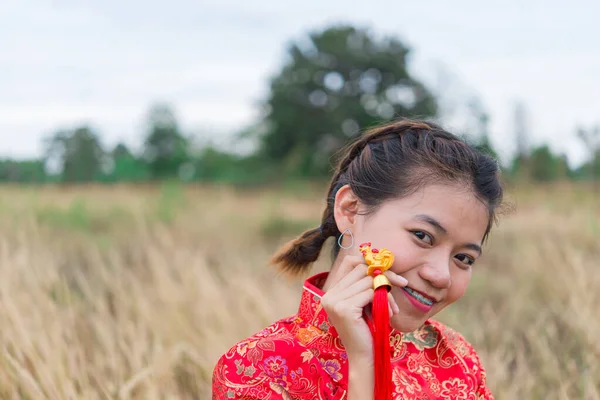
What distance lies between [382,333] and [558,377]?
1.69 meters

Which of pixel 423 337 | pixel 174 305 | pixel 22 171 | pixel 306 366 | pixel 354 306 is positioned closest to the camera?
pixel 354 306

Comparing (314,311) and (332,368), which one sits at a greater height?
(314,311)

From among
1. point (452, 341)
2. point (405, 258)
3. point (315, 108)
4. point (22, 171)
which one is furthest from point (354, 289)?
point (315, 108)

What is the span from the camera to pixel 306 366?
143 centimetres

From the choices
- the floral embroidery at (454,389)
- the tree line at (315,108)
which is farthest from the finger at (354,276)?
the tree line at (315,108)

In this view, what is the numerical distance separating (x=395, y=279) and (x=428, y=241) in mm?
122

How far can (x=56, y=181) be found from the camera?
7.00 metres

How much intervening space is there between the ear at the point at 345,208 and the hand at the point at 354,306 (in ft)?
0.62

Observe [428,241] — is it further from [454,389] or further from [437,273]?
[454,389]

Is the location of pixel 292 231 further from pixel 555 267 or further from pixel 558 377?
pixel 558 377

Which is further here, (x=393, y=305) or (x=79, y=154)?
(x=79, y=154)

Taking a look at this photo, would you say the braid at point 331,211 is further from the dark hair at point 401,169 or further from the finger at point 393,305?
the finger at point 393,305

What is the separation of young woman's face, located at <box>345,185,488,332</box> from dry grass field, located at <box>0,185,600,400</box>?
0.57 meters

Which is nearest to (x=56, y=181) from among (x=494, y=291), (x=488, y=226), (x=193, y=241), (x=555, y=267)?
(x=193, y=241)
